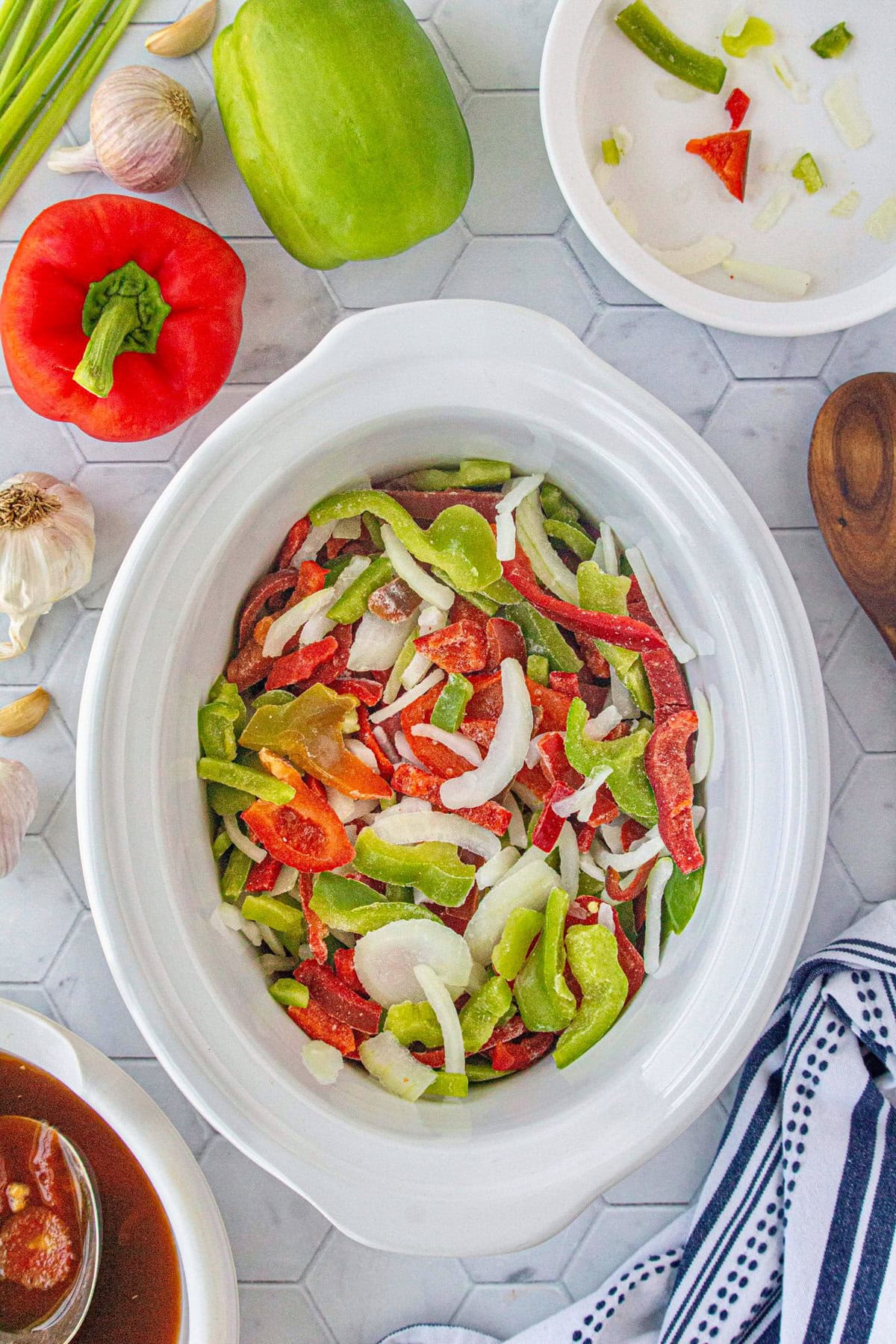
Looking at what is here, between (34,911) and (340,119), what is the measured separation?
844mm

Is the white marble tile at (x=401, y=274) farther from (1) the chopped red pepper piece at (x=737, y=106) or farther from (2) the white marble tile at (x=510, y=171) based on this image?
(1) the chopped red pepper piece at (x=737, y=106)

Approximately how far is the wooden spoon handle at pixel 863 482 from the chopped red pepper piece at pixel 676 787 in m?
0.27

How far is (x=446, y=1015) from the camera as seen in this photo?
2.94ft

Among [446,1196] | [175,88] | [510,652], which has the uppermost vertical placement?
[175,88]

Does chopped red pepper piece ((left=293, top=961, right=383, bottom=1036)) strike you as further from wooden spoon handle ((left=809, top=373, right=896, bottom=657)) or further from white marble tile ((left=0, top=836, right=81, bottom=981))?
wooden spoon handle ((left=809, top=373, right=896, bottom=657))

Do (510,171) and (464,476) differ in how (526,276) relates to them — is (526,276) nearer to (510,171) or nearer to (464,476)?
(510,171)

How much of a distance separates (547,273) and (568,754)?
491 millimetres

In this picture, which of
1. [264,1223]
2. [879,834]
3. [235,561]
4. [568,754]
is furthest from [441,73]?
[264,1223]

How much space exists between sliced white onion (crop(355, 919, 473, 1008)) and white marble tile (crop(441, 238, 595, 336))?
619 millimetres

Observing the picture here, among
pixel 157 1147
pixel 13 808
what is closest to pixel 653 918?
pixel 157 1147

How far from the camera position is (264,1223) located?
3.63 feet

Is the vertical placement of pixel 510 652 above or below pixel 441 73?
below

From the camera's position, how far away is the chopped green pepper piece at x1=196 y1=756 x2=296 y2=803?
34.8 inches

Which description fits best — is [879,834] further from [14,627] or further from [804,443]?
[14,627]
